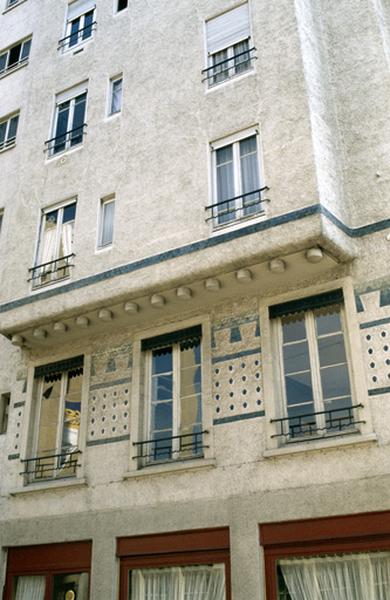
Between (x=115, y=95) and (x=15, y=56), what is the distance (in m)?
5.99

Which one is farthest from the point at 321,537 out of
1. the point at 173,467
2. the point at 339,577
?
the point at 173,467

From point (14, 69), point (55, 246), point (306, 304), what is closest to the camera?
point (306, 304)

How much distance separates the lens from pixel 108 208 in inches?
527

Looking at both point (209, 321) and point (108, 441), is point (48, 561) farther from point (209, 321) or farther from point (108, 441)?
point (209, 321)

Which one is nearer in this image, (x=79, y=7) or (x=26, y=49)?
(x=79, y=7)

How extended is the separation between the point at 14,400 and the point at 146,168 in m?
5.42

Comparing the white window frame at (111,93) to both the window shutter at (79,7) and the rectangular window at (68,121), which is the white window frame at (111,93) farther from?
the window shutter at (79,7)

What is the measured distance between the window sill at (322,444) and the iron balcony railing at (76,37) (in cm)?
1137

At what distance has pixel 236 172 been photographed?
38.2ft

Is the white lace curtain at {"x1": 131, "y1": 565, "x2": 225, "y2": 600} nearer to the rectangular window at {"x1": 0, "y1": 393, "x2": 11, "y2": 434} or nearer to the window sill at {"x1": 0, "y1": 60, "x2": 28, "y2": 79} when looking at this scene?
the rectangular window at {"x1": 0, "y1": 393, "x2": 11, "y2": 434}

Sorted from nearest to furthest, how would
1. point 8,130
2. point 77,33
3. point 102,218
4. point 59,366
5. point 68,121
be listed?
point 59,366
point 102,218
point 68,121
point 77,33
point 8,130

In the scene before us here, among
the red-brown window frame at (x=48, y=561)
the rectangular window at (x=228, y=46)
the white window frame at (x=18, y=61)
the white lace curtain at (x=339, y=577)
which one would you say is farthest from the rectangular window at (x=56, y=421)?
the white window frame at (x=18, y=61)

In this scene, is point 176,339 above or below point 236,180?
below

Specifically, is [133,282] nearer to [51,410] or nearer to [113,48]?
[51,410]
